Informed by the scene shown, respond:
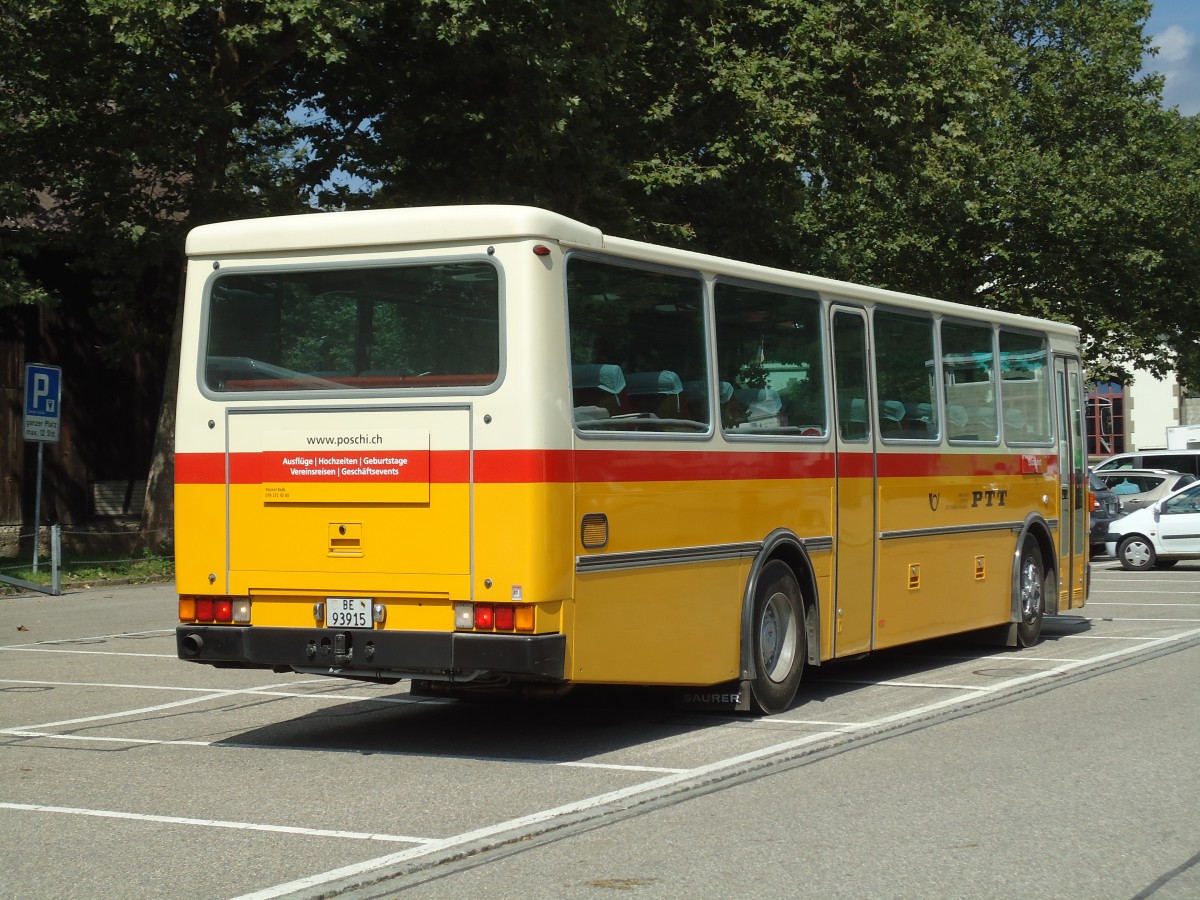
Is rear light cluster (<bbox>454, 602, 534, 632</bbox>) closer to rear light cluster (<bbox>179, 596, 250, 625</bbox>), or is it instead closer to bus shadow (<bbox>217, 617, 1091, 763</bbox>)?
bus shadow (<bbox>217, 617, 1091, 763</bbox>)

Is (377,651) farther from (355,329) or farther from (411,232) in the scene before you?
(411,232)

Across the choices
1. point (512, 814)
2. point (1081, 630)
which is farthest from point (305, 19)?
point (512, 814)

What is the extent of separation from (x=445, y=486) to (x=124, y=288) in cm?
2050

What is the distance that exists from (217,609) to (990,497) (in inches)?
286

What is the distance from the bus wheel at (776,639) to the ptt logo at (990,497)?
3.31 meters

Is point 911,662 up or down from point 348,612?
down

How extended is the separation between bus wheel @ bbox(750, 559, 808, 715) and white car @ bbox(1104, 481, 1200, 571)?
18.0 metres

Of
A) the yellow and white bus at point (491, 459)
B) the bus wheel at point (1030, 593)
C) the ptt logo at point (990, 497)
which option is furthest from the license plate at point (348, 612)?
the bus wheel at point (1030, 593)

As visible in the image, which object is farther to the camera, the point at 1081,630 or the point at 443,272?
the point at 1081,630

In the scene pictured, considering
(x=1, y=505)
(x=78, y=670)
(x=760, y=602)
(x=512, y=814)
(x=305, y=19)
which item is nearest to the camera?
(x=512, y=814)

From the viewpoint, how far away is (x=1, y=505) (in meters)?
31.4

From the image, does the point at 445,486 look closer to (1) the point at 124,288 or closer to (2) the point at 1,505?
(1) the point at 124,288

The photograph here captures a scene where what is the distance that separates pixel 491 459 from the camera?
854cm

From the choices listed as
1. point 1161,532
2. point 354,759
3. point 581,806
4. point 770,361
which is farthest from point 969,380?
point 1161,532
